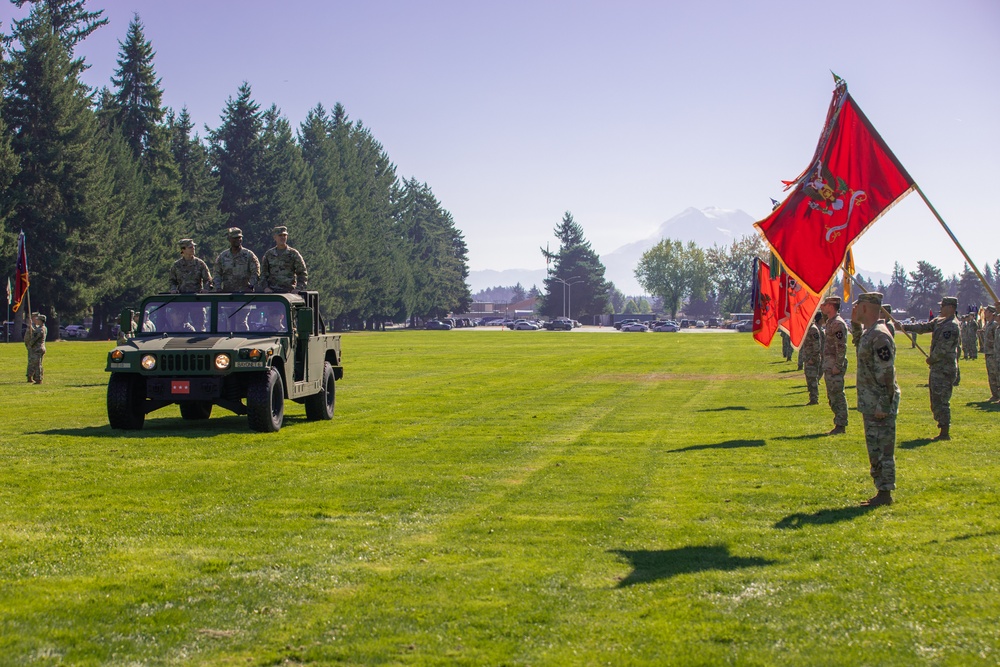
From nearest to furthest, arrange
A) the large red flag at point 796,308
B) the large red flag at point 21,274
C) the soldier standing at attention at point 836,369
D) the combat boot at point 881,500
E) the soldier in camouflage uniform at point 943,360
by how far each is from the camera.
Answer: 1. the combat boot at point 881,500
2. the large red flag at point 796,308
3. the soldier in camouflage uniform at point 943,360
4. the soldier standing at attention at point 836,369
5. the large red flag at point 21,274

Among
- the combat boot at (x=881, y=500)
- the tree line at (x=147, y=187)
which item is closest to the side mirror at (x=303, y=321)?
the combat boot at (x=881, y=500)

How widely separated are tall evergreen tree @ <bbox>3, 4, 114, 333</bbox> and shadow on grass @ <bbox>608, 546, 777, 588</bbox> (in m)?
62.1

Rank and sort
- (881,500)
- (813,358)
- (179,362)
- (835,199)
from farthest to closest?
(813,358), (179,362), (835,199), (881,500)

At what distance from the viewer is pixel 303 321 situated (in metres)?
17.5

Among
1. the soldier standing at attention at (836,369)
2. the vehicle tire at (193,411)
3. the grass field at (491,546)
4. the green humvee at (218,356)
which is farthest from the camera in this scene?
the vehicle tire at (193,411)

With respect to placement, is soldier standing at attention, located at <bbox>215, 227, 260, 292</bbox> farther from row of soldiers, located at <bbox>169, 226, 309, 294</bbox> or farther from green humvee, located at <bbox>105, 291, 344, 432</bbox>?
green humvee, located at <bbox>105, 291, 344, 432</bbox>

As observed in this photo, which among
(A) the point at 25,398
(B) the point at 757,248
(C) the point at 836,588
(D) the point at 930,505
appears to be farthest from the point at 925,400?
(B) the point at 757,248

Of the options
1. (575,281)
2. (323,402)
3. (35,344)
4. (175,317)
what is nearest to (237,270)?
(175,317)

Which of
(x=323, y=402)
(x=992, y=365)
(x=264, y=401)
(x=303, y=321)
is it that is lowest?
(x=323, y=402)

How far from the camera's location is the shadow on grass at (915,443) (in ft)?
51.1

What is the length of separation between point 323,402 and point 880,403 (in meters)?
10.9

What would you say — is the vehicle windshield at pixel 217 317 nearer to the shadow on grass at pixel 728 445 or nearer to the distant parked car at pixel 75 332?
the shadow on grass at pixel 728 445

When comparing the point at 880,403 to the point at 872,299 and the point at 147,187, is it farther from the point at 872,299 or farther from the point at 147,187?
the point at 147,187

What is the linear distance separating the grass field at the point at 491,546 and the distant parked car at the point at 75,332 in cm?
8129
